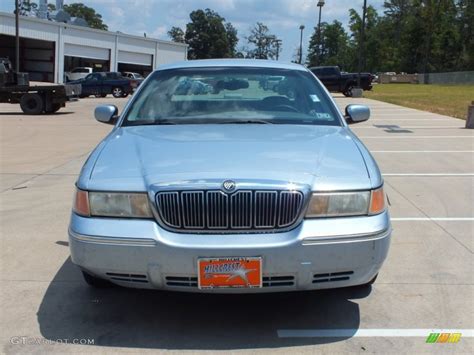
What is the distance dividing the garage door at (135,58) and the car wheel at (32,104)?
136ft

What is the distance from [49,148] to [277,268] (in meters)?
9.83

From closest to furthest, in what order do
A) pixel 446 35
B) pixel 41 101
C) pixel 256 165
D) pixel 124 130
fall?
pixel 256 165 → pixel 124 130 → pixel 41 101 → pixel 446 35

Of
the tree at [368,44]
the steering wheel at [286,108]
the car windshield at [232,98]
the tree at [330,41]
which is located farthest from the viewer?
the tree at [330,41]

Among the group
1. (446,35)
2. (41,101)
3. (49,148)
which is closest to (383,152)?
(49,148)

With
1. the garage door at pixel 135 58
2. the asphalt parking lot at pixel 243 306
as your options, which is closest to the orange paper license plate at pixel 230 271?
the asphalt parking lot at pixel 243 306

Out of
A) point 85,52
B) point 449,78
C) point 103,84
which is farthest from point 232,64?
point 449,78

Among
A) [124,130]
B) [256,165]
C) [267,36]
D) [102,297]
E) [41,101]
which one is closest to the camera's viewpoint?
[256,165]

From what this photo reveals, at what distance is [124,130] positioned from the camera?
4.31 meters

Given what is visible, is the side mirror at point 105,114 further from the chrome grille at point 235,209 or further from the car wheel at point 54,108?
the car wheel at point 54,108

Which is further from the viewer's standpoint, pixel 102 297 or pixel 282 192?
pixel 102 297

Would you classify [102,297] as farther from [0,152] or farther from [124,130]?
[0,152]

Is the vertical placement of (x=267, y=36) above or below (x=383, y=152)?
above

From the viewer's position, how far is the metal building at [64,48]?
161 feet

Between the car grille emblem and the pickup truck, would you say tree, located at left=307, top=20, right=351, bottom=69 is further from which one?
the car grille emblem
